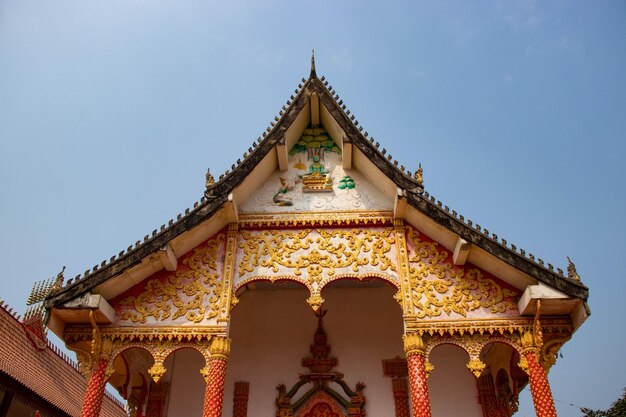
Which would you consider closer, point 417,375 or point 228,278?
point 417,375

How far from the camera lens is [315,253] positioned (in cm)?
1000

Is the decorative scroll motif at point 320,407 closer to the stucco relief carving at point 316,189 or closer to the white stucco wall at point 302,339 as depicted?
the white stucco wall at point 302,339

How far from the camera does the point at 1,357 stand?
1349cm

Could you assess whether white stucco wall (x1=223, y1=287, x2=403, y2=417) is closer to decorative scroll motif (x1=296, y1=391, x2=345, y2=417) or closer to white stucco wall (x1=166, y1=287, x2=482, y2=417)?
white stucco wall (x1=166, y1=287, x2=482, y2=417)

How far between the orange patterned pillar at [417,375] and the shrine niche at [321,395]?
261 centimetres

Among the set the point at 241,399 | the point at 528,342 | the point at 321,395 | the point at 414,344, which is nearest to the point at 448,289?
the point at 414,344

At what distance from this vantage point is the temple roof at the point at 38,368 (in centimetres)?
1395

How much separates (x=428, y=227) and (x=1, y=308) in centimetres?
1214

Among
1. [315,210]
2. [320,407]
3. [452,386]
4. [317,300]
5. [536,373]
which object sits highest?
[315,210]

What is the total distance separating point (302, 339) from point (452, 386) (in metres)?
3.37

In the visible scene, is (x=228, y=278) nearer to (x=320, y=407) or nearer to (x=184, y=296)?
(x=184, y=296)

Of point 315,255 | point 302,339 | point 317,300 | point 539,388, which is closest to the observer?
point 539,388

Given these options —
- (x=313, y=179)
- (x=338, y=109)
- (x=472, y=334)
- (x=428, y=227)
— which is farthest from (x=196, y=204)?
(x=472, y=334)

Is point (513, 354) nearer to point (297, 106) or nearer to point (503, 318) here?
point (503, 318)
